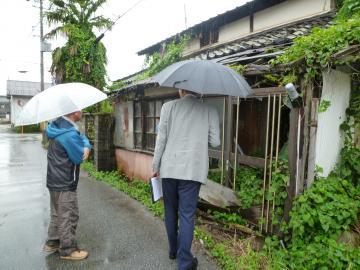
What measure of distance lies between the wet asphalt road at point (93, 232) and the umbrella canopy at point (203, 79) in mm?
2156

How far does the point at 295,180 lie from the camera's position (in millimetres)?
3764

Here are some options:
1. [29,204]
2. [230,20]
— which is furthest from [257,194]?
[230,20]

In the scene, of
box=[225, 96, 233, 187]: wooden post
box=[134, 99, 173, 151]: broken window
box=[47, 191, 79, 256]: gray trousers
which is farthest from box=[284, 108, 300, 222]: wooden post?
box=[134, 99, 173, 151]: broken window

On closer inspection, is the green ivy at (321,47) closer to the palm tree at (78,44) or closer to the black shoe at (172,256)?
the black shoe at (172,256)

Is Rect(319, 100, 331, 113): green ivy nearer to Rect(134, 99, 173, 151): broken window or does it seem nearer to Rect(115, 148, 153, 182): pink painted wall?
Rect(134, 99, 173, 151): broken window

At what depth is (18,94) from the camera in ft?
133

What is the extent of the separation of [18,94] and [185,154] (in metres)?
44.2

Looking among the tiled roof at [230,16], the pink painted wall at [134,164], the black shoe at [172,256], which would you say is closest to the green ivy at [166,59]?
the pink painted wall at [134,164]

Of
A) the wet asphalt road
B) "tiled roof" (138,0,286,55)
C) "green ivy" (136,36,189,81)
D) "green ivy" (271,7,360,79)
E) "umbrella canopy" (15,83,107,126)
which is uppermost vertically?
"tiled roof" (138,0,286,55)

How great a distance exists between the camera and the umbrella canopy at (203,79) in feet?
10.0

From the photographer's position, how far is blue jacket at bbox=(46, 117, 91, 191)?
3492 millimetres

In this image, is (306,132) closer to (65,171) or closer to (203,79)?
(203,79)

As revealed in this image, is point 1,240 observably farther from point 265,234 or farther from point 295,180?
point 295,180

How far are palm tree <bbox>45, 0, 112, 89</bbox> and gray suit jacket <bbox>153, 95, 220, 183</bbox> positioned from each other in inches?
429
